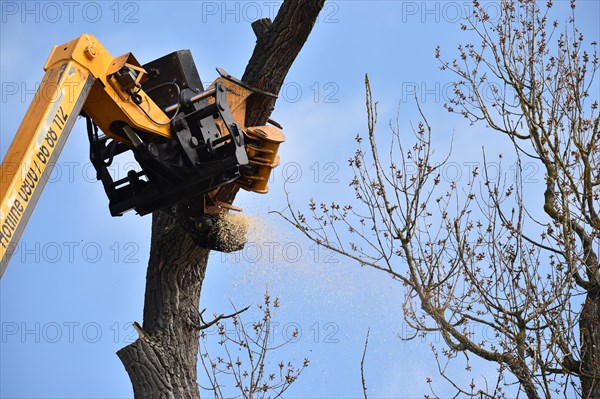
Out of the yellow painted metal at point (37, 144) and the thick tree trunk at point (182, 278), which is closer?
the yellow painted metal at point (37, 144)

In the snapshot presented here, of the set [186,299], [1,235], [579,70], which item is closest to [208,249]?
[186,299]

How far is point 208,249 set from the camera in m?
6.85

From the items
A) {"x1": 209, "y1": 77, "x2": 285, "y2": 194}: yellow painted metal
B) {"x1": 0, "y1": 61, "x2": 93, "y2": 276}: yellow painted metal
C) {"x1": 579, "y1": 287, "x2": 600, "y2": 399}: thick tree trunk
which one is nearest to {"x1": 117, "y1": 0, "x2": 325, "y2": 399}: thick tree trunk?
{"x1": 209, "y1": 77, "x2": 285, "y2": 194}: yellow painted metal

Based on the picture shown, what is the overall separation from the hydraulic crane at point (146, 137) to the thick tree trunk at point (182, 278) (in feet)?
1.24

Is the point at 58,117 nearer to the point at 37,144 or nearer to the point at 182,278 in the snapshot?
the point at 37,144

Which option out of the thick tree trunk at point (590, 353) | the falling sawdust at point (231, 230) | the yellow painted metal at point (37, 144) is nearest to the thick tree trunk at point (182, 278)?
the falling sawdust at point (231, 230)

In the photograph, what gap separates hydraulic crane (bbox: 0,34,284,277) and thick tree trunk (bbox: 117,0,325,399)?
1.24 feet

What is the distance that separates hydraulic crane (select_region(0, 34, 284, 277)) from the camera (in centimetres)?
465

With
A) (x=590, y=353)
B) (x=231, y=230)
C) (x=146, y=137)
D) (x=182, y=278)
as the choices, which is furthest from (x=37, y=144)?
(x=590, y=353)

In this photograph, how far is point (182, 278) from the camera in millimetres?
6945

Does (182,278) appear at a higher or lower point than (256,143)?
lower

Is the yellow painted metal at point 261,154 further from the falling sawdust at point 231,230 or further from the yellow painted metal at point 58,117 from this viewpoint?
the yellow painted metal at point 58,117

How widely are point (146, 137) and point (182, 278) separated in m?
1.66

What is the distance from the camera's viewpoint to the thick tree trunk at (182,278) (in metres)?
6.65
